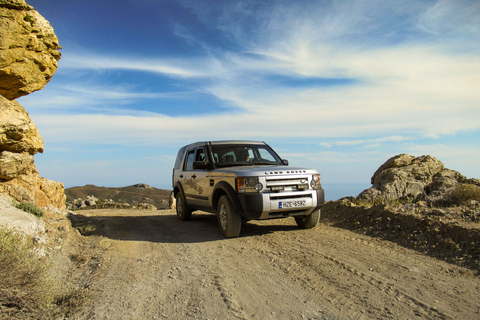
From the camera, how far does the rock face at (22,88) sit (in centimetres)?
920

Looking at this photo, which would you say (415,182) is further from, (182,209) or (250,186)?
(182,209)

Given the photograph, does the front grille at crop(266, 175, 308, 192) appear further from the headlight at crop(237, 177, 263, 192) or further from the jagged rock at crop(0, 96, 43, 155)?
the jagged rock at crop(0, 96, 43, 155)

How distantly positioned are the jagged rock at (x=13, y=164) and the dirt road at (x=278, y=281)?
4.20m

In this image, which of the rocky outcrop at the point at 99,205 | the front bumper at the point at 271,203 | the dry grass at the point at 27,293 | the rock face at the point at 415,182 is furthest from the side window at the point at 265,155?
the rocky outcrop at the point at 99,205

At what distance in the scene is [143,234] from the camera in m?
7.88

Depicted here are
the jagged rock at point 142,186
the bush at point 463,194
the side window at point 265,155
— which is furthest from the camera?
the jagged rock at point 142,186

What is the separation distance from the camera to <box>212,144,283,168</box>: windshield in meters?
7.84

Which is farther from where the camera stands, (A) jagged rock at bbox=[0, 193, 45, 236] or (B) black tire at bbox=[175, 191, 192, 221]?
(B) black tire at bbox=[175, 191, 192, 221]

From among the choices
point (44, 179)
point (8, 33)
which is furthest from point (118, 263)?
point (8, 33)

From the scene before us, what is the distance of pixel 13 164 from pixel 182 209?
4.72 metres

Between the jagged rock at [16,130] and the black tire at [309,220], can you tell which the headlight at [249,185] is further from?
the jagged rock at [16,130]

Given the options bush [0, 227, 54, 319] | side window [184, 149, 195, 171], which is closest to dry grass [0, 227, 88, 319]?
bush [0, 227, 54, 319]

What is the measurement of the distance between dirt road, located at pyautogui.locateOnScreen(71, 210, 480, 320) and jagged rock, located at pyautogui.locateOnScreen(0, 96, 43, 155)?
477 centimetres

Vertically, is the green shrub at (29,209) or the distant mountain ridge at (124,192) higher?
the green shrub at (29,209)
